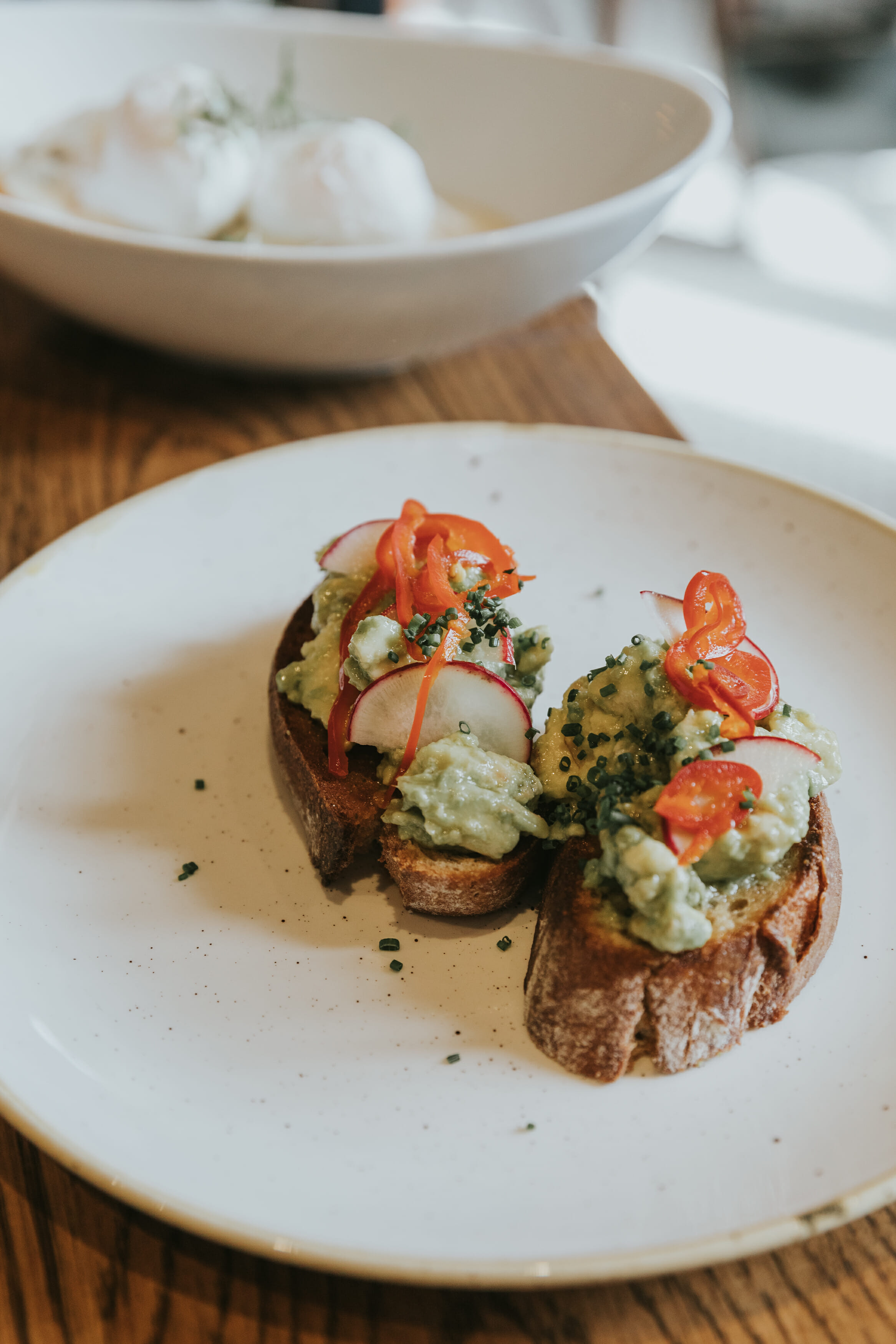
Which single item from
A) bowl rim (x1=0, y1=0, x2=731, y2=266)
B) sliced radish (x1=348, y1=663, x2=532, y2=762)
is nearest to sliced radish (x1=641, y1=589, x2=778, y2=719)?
sliced radish (x1=348, y1=663, x2=532, y2=762)

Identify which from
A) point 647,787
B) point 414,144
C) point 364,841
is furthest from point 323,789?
point 414,144

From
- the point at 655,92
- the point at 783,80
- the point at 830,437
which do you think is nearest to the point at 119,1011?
the point at 655,92

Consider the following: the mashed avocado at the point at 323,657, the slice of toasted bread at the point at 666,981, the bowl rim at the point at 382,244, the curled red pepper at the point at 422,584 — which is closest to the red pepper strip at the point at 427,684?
the curled red pepper at the point at 422,584

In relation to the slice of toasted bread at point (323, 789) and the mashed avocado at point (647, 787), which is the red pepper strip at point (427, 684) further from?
the mashed avocado at point (647, 787)

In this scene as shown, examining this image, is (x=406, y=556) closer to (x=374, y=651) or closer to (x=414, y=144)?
(x=374, y=651)

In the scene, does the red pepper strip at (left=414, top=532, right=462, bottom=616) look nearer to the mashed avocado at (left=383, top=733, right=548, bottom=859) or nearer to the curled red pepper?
the curled red pepper

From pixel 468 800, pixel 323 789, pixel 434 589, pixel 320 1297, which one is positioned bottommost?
pixel 320 1297

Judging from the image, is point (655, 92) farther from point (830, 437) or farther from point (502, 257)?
point (830, 437)
